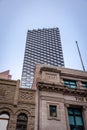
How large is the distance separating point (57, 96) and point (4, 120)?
6.11 m

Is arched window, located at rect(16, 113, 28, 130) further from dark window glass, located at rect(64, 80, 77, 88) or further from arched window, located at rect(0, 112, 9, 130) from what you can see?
dark window glass, located at rect(64, 80, 77, 88)

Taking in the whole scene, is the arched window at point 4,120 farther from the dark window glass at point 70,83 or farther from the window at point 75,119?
the dark window glass at point 70,83

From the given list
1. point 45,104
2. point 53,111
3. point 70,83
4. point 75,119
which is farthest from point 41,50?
point 53,111

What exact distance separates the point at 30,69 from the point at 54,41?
2453 centimetres

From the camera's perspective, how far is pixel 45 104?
17812mm

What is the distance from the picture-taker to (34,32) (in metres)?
96.0

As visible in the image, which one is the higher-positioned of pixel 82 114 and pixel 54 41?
pixel 54 41

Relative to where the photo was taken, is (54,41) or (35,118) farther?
(54,41)

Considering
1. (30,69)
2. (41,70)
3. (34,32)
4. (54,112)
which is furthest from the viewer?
(34,32)

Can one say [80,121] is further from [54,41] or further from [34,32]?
[34,32]

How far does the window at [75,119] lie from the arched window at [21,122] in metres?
4.67

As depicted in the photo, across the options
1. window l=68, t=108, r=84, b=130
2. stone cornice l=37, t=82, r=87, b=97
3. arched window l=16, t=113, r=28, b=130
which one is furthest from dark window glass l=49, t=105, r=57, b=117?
arched window l=16, t=113, r=28, b=130

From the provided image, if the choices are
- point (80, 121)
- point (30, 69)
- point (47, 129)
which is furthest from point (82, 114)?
point (30, 69)

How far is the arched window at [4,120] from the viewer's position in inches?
622
